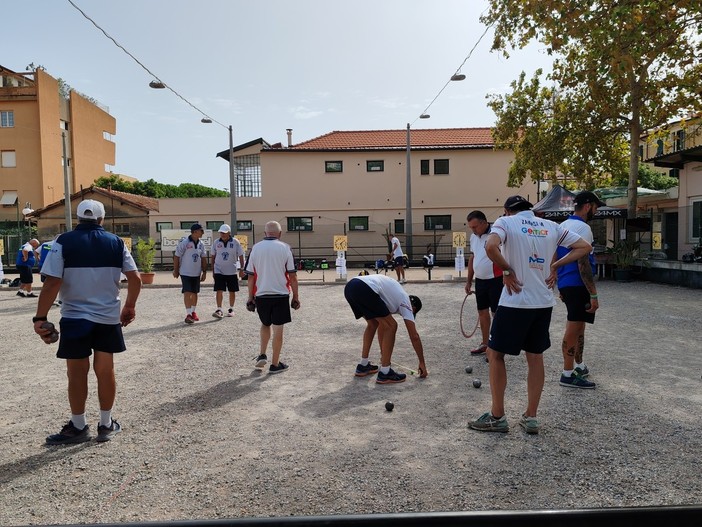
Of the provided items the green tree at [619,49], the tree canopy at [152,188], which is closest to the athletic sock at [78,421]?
the green tree at [619,49]

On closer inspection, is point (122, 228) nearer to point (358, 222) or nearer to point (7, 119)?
point (358, 222)

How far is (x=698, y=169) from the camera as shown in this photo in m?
18.3

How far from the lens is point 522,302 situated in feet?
13.3

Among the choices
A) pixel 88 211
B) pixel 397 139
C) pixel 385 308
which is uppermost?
pixel 397 139

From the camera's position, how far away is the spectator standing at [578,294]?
5293 mm

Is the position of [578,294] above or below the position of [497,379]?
above

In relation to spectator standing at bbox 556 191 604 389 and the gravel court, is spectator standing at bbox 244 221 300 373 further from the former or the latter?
spectator standing at bbox 556 191 604 389

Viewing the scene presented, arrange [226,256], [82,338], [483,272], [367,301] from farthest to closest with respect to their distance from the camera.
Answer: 1. [226,256]
2. [483,272]
3. [367,301]
4. [82,338]

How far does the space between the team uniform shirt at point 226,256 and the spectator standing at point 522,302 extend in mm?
7427

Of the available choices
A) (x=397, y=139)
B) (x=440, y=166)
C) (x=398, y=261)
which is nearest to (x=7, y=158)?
(x=397, y=139)

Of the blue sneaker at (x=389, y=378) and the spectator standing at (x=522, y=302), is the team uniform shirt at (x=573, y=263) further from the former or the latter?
the blue sneaker at (x=389, y=378)

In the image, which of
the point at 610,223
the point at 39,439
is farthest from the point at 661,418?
the point at 610,223

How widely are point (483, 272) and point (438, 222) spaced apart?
89.9 ft

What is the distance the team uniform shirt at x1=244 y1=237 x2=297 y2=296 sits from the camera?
20.7 feet
